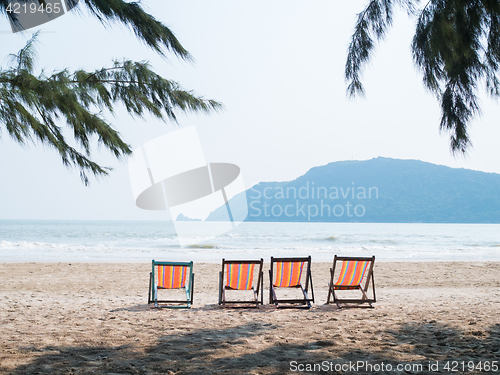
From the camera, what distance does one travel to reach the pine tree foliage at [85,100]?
182 cm

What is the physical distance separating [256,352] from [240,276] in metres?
2.37

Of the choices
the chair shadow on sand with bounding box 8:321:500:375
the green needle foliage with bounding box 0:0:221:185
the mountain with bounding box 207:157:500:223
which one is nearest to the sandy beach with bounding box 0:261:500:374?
the chair shadow on sand with bounding box 8:321:500:375

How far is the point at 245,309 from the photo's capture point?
4.99 meters

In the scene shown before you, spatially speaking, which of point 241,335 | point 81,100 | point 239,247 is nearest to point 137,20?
point 81,100

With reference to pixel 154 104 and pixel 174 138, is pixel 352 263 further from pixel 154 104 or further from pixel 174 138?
pixel 154 104

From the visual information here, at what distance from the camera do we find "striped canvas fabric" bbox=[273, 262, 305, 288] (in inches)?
208

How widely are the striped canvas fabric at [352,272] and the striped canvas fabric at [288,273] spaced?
55 cm

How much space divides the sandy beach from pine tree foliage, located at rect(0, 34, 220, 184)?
5.00 feet

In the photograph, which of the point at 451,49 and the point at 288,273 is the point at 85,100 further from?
the point at 288,273

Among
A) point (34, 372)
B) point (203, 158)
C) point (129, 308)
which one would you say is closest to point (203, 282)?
point (129, 308)

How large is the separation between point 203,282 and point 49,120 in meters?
6.13

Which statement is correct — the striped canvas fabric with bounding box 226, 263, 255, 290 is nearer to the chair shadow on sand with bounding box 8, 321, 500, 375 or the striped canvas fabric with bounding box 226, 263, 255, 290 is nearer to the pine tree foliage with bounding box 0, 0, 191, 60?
the chair shadow on sand with bounding box 8, 321, 500, 375

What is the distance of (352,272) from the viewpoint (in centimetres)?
534

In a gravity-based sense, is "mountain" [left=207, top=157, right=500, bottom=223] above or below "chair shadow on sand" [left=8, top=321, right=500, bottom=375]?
above
